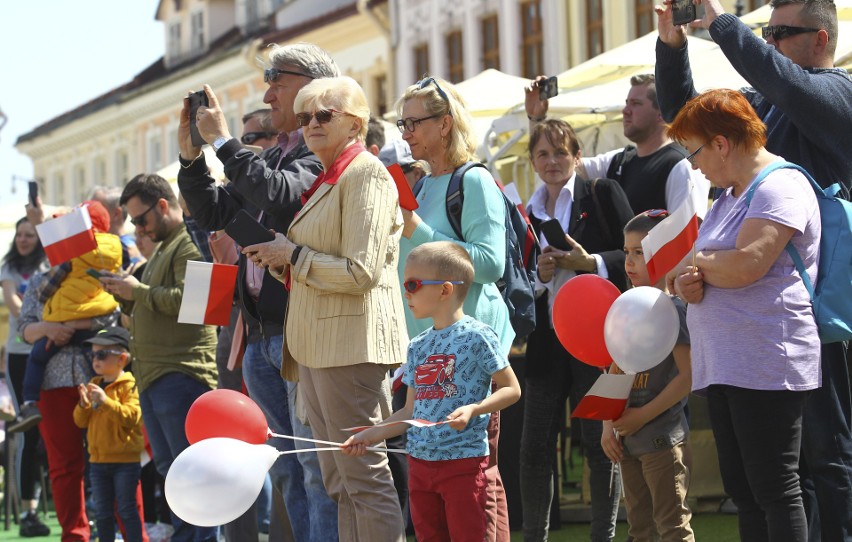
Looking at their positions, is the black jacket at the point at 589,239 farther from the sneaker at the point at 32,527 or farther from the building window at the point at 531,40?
the building window at the point at 531,40

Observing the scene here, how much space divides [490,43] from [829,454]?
2557 centimetres

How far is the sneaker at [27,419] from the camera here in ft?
29.6

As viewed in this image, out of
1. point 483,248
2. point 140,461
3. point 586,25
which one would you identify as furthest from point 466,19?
point 483,248

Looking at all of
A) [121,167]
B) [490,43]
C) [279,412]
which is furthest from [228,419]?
[121,167]

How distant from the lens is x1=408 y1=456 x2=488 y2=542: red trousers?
15.6 ft

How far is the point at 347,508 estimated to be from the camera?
4973 mm

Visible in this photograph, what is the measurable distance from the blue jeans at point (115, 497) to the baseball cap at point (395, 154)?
2174mm

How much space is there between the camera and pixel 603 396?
16.2 feet

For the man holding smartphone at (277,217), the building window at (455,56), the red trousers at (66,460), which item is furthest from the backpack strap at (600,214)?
the building window at (455,56)

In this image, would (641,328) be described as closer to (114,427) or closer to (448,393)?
(448,393)

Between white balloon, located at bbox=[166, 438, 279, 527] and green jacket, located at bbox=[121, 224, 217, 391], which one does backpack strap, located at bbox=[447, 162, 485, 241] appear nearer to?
white balloon, located at bbox=[166, 438, 279, 527]

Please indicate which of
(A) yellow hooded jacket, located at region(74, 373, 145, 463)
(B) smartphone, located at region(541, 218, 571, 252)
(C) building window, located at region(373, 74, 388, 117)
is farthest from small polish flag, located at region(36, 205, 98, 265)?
(C) building window, located at region(373, 74, 388, 117)

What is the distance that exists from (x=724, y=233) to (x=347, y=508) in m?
1.61

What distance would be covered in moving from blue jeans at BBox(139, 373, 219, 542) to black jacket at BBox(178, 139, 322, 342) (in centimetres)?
108
